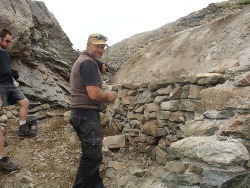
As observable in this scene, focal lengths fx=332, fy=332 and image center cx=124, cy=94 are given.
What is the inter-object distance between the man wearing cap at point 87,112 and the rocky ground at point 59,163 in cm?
145

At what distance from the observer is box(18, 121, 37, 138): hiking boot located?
7.47 metres

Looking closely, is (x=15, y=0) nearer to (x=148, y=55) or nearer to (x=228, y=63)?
(x=148, y=55)

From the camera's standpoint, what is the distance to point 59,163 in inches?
267

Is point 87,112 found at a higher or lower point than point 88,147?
higher

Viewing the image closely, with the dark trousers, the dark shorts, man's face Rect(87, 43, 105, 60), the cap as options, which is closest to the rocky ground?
the dark shorts

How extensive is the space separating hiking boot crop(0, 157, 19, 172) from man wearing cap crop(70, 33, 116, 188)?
199cm

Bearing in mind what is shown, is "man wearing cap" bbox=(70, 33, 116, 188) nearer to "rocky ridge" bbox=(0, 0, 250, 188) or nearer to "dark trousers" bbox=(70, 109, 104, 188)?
"dark trousers" bbox=(70, 109, 104, 188)

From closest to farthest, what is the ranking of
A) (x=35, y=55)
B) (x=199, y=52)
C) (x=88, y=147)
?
(x=88, y=147) → (x=199, y=52) → (x=35, y=55)

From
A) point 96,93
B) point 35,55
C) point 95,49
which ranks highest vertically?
point 35,55

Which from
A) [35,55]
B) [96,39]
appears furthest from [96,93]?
[35,55]

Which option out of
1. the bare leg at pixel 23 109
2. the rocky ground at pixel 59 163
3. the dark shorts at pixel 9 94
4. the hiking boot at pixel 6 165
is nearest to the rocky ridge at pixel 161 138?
the rocky ground at pixel 59 163

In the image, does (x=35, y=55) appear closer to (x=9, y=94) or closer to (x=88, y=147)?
(x=9, y=94)

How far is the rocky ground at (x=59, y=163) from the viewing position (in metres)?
6.04

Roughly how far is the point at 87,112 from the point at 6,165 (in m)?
2.42
